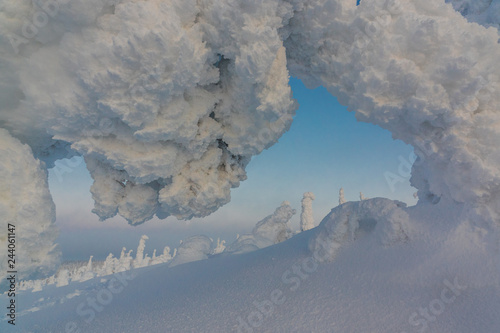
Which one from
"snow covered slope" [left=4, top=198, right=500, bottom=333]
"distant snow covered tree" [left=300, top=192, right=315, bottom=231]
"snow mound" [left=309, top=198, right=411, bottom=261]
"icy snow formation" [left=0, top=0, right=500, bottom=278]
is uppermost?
"distant snow covered tree" [left=300, top=192, right=315, bottom=231]

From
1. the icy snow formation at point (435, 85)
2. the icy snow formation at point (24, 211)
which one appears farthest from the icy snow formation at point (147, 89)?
the icy snow formation at point (435, 85)

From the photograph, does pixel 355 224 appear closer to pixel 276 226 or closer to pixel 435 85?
pixel 435 85

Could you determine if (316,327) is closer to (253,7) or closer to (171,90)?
(171,90)

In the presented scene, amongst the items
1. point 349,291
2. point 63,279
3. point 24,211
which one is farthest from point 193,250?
point 63,279

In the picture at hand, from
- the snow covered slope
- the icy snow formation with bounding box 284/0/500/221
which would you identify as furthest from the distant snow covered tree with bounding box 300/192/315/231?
the icy snow formation with bounding box 284/0/500/221

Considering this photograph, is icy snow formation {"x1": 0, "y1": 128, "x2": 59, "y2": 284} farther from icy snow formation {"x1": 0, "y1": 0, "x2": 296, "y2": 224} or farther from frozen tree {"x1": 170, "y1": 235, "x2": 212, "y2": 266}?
frozen tree {"x1": 170, "y1": 235, "x2": 212, "y2": 266}

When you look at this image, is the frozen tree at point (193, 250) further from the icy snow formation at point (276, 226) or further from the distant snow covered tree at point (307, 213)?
the distant snow covered tree at point (307, 213)
